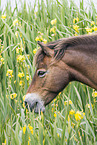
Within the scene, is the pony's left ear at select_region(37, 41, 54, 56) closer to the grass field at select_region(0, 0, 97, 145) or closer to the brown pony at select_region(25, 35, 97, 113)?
Result: the brown pony at select_region(25, 35, 97, 113)

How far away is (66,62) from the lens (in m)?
3.45

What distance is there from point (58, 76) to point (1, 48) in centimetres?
291

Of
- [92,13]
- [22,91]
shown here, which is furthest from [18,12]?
[22,91]

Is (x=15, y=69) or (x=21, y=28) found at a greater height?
(x=21, y=28)

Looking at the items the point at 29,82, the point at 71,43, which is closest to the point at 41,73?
the point at 71,43

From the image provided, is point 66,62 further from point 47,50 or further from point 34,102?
→ point 34,102

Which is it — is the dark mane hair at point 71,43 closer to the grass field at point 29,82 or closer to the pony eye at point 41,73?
the pony eye at point 41,73

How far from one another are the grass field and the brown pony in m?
0.31

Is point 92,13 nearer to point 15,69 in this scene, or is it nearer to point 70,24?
Answer: point 70,24

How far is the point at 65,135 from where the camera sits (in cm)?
366

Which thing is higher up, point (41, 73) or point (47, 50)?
point (47, 50)

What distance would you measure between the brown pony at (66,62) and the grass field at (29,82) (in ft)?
1.00

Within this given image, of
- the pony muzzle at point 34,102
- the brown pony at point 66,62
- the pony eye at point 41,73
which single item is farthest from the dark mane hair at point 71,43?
the pony muzzle at point 34,102

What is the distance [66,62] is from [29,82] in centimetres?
150
